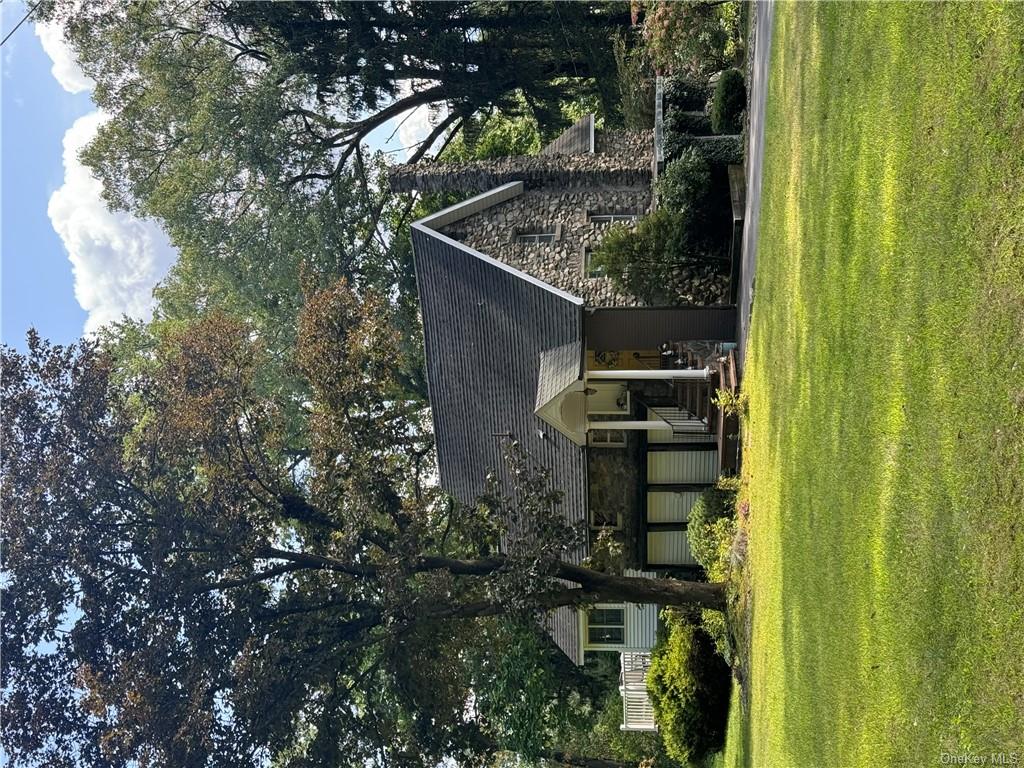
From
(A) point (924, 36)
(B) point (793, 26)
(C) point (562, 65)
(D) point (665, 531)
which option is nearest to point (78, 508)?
(D) point (665, 531)

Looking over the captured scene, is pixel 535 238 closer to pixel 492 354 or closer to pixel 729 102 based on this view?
pixel 492 354

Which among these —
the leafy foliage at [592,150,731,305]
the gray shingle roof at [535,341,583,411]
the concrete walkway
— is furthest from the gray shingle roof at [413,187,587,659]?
the concrete walkway

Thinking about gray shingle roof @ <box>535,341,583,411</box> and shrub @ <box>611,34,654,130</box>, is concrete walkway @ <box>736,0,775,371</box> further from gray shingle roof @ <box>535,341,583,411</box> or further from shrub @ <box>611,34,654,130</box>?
shrub @ <box>611,34,654,130</box>

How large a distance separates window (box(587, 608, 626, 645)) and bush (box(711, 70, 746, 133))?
13.5 m

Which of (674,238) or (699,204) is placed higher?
(699,204)

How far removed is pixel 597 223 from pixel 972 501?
17.4 metres

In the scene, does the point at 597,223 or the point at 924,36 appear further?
the point at 597,223

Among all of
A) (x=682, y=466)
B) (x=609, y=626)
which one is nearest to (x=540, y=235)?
(x=682, y=466)

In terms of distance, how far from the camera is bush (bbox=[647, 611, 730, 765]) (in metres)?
19.5

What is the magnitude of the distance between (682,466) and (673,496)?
0.89 m

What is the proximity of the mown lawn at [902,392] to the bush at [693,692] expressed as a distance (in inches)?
232

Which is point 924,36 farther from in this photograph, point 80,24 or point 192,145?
point 80,24

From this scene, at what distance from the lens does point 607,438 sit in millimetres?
23047

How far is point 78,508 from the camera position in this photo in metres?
18.2
